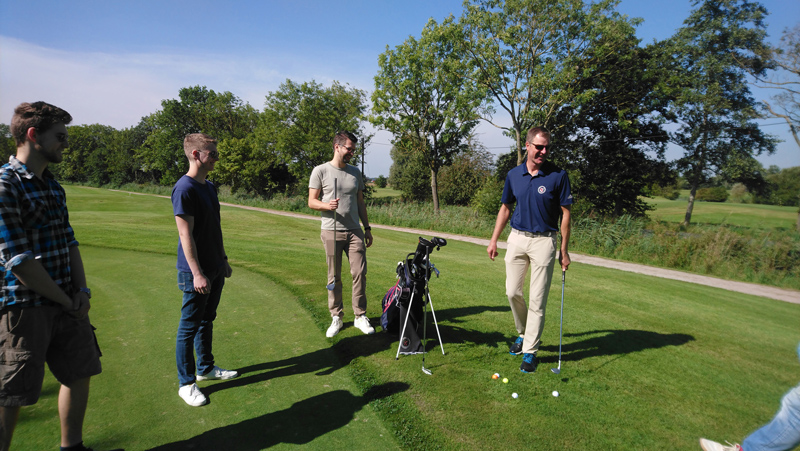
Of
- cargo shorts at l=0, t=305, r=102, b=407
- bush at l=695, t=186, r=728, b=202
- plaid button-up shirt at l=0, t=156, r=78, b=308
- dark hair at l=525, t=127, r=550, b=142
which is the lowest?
cargo shorts at l=0, t=305, r=102, b=407

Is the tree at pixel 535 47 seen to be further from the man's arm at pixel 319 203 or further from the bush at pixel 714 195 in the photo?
the bush at pixel 714 195

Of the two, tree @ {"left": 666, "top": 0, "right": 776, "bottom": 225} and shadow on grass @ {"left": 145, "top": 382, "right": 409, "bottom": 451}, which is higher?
tree @ {"left": 666, "top": 0, "right": 776, "bottom": 225}

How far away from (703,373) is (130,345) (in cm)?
606

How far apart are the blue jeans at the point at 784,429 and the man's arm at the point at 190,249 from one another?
13.4ft

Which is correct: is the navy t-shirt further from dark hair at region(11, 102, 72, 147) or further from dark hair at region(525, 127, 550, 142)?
dark hair at region(525, 127, 550, 142)

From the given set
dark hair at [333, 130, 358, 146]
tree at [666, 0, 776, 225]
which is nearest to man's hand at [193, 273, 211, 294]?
dark hair at [333, 130, 358, 146]

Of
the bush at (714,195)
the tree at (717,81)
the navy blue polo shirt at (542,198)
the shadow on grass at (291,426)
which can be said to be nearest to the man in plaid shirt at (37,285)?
the shadow on grass at (291,426)

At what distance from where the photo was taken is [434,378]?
3.83 metres

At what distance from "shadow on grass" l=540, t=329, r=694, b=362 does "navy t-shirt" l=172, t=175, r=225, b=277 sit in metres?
3.50

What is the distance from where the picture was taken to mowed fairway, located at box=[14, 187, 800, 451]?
296 centimetres

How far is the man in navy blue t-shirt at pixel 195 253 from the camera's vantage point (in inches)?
128

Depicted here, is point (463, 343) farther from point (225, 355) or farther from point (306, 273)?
point (306, 273)

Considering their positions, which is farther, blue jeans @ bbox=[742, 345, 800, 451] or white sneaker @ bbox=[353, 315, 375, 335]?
white sneaker @ bbox=[353, 315, 375, 335]

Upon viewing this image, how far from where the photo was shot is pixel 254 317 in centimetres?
529
